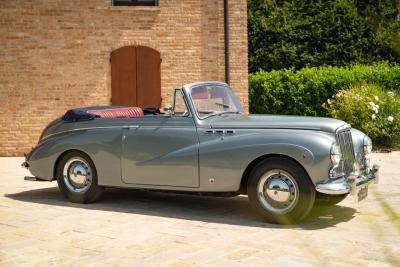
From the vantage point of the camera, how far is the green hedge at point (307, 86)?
15.1 m

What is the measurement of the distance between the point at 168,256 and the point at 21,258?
1.15 m

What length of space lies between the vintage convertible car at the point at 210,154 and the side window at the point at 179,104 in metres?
0.01

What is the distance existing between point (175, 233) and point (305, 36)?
1616 centimetres

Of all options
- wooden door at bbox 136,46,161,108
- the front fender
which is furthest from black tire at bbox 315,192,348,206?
wooden door at bbox 136,46,161,108

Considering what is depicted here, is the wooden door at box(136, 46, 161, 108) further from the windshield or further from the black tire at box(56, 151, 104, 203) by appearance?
the windshield

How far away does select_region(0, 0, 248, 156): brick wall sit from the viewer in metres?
13.1

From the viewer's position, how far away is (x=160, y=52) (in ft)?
44.4

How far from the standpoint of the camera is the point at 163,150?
6.23 meters

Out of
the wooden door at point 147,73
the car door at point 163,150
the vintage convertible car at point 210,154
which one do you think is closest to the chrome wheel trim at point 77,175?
the vintage convertible car at point 210,154

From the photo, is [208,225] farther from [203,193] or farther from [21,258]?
[21,258]

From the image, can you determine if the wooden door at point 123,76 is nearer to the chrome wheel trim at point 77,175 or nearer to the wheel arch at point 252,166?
the chrome wheel trim at point 77,175

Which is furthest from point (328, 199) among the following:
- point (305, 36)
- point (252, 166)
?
point (305, 36)

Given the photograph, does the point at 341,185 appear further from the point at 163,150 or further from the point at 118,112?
the point at 118,112

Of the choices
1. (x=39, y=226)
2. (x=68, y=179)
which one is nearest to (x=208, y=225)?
(x=39, y=226)
